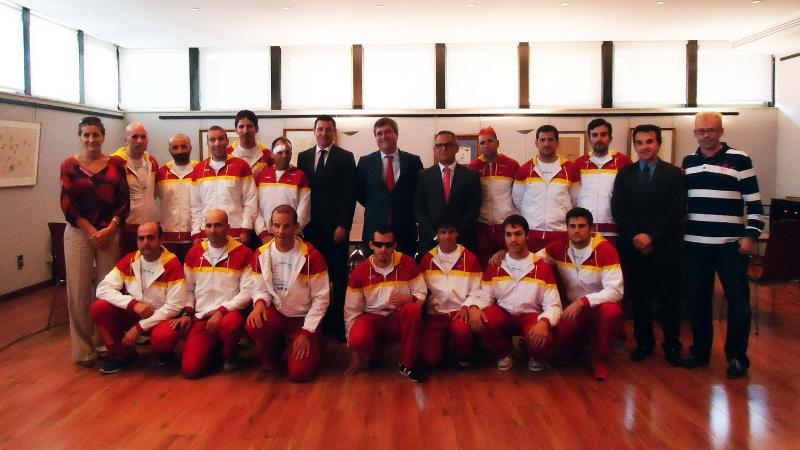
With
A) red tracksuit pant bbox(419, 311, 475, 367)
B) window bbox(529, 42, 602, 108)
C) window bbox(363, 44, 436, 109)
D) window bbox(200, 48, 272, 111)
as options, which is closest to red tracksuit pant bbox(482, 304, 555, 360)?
red tracksuit pant bbox(419, 311, 475, 367)

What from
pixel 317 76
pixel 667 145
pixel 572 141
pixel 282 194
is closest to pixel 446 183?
pixel 282 194

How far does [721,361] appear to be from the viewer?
12.3ft

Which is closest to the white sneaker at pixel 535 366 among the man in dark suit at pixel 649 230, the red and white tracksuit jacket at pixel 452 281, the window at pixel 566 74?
the red and white tracksuit jacket at pixel 452 281

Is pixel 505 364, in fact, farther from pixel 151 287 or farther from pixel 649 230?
pixel 151 287

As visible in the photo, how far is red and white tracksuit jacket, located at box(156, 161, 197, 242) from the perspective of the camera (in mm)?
4164

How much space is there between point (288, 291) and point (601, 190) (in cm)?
231

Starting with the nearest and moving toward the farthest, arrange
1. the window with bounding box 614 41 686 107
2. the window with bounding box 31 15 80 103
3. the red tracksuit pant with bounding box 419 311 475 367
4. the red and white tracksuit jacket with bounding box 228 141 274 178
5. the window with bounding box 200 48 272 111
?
the red tracksuit pant with bounding box 419 311 475 367
the red and white tracksuit jacket with bounding box 228 141 274 178
the window with bounding box 31 15 80 103
the window with bounding box 614 41 686 107
the window with bounding box 200 48 272 111

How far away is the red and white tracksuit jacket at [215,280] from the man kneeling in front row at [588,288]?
202 cm

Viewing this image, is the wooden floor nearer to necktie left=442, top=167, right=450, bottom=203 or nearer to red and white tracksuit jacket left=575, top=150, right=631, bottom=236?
red and white tracksuit jacket left=575, top=150, right=631, bottom=236

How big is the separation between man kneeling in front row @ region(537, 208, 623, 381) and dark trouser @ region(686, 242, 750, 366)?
19.9 inches

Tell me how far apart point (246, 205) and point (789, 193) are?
310 inches

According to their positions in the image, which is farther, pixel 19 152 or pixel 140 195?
pixel 19 152

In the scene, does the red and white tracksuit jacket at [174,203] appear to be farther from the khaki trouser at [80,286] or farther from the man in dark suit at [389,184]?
the man in dark suit at [389,184]

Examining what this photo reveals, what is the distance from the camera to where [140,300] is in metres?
3.62
